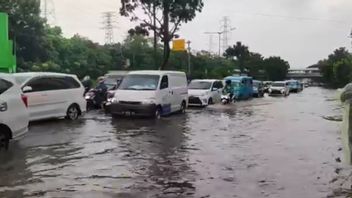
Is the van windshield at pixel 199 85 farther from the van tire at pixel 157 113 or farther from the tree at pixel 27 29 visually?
the tree at pixel 27 29

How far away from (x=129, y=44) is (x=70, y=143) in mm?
64970

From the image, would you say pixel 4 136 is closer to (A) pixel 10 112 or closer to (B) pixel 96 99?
(A) pixel 10 112

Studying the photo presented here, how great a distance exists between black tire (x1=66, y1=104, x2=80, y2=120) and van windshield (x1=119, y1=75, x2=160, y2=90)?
197cm

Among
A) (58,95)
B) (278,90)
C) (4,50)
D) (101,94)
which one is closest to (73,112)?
(58,95)

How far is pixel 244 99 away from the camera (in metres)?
42.2

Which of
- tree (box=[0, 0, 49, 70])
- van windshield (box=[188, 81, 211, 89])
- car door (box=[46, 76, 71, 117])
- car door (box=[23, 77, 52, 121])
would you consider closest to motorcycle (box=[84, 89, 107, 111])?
car door (box=[46, 76, 71, 117])

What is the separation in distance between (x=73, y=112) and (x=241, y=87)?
2390cm

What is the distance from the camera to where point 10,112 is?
11.5 metres

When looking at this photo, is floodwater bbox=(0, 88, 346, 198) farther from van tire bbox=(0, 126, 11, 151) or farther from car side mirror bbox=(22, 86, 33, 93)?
car side mirror bbox=(22, 86, 33, 93)

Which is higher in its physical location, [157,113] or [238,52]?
[238,52]

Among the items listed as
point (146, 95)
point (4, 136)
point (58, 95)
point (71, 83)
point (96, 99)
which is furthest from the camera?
point (96, 99)

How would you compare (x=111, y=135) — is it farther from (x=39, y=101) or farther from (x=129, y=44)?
(x=129, y=44)

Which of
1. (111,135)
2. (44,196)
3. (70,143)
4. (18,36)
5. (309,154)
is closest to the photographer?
(44,196)

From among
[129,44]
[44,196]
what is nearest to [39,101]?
[44,196]
